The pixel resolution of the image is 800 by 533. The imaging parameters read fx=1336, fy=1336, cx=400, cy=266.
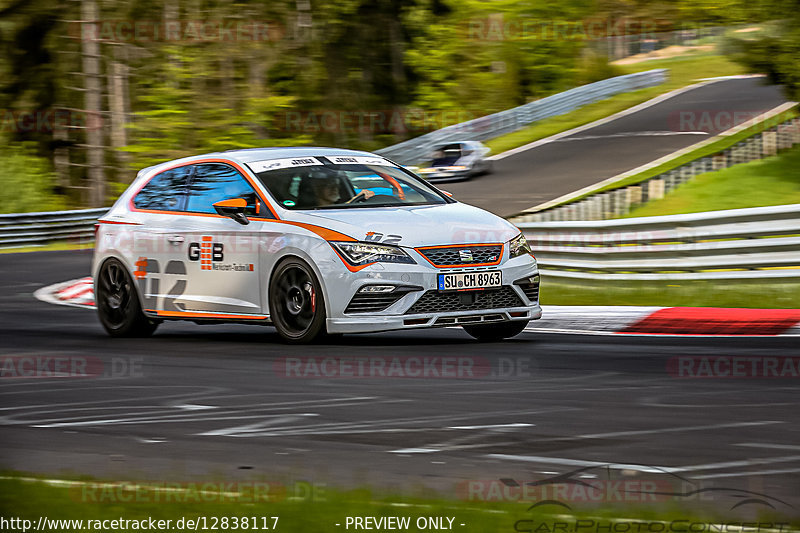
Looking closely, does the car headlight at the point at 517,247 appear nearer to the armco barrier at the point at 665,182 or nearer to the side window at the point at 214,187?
the side window at the point at 214,187

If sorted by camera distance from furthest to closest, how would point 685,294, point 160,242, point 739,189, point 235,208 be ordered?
point 739,189 → point 685,294 → point 160,242 → point 235,208

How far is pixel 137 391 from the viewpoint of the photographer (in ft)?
28.4

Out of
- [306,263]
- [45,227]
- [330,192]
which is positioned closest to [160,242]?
[330,192]

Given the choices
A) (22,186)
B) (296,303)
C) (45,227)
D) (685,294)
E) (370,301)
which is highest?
(370,301)

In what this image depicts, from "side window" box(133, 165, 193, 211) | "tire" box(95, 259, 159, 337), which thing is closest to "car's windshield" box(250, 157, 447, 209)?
"side window" box(133, 165, 193, 211)

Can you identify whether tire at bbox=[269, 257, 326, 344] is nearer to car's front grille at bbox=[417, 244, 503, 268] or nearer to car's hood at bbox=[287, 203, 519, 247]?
car's hood at bbox=[287, 203, 519, 247]

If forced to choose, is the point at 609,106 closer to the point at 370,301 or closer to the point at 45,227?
the point at 45,227

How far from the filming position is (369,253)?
10.1 metres

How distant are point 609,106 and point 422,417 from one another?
3471 cm

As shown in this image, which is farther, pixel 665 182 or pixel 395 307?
pixel 665 182

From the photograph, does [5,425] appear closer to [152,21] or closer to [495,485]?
[495,485]

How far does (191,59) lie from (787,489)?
37.0m

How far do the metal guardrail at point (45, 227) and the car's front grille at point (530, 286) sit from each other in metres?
20.1

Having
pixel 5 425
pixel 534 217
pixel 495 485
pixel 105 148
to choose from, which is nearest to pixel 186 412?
pixel 5 425
